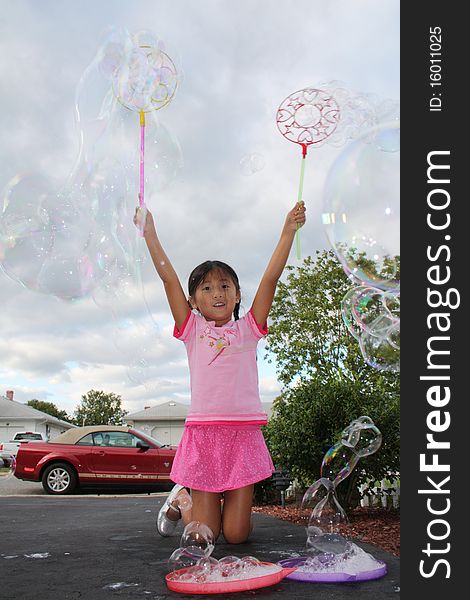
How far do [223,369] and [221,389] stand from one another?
122 mm

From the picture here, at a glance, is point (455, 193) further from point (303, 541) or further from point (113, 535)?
point (113, 535)

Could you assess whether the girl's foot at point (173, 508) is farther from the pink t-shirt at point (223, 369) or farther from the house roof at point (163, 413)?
the house roof at point (163, 413)

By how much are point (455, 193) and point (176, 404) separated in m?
32.0

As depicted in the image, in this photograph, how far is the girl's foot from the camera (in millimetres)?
4164

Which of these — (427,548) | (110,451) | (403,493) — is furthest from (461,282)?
(110,451)

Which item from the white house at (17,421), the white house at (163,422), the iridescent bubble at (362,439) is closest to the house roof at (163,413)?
the white house at (163,422)

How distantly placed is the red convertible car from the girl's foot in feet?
21.5

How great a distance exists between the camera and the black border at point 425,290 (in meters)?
2.75

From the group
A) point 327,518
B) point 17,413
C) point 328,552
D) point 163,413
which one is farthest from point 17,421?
point 328,552

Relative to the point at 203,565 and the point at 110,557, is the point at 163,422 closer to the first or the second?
the point at 110,557

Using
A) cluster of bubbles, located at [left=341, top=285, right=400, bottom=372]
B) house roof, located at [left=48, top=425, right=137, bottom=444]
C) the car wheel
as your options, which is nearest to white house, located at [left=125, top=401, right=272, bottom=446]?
house roof, located at [left=48, top=425, right=137, bottom=444]

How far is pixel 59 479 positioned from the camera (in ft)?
35.3

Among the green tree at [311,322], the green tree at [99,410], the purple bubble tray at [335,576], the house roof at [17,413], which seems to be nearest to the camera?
the purple bubble tray at [335,576]

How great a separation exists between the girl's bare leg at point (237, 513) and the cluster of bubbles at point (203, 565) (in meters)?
0.65
